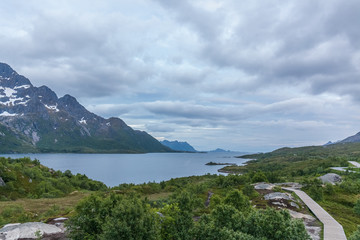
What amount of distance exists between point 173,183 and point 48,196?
54.5 meters

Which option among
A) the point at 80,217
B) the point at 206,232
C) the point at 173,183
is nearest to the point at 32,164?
the point at 173,183

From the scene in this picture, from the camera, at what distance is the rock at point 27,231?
27.5 meters

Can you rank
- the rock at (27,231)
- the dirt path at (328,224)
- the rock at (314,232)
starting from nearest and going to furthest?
the rock at (27,231) → the dirt path at (328,224) → the rock at (314,232)

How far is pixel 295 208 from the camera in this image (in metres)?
53.9

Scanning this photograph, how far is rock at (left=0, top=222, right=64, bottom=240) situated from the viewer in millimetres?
27509

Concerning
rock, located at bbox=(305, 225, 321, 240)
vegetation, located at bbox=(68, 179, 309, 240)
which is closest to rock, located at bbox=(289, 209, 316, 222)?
rock, located at bbox=(305, 225, 321, 240)

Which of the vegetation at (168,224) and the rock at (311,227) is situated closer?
the vegetation at (168,224)

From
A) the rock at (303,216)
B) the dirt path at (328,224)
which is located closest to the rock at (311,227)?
the rock at (303,216)

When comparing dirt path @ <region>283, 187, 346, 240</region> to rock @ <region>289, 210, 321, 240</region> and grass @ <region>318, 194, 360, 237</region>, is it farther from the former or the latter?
grass @ <region>318, 194, 360, 237</region>

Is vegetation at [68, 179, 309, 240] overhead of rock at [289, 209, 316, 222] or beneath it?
overhead

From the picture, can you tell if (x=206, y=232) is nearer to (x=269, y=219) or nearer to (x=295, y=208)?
(x=269, y=219)

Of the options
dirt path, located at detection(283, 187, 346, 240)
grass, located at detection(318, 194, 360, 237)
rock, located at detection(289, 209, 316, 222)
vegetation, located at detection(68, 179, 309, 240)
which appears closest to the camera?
vegetation, located at detection(68, 179, 309, 240)

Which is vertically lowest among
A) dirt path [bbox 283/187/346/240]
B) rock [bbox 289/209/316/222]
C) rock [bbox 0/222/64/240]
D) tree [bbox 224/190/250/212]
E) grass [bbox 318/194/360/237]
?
grass [bbox 318/194/360/237]

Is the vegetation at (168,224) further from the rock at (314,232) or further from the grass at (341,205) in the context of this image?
the grass at (341,205)
